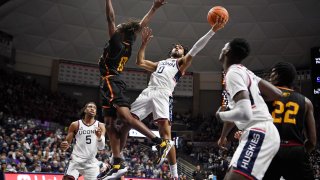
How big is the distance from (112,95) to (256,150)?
3105mm

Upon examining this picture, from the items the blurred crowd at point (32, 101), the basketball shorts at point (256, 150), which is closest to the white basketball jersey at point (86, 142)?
the basketball shorts at point (256, 150)

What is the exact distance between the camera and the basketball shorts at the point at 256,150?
380cm

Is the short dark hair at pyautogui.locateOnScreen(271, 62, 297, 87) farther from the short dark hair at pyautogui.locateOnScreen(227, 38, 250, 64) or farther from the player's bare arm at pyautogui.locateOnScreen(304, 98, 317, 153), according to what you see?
the short dark hair at pyautogui.locateOnScreen(227, 38, 250, 64)

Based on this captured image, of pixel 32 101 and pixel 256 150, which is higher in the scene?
pixel 32 101

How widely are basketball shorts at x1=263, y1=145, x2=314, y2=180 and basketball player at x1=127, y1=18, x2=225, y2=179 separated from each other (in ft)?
7.27

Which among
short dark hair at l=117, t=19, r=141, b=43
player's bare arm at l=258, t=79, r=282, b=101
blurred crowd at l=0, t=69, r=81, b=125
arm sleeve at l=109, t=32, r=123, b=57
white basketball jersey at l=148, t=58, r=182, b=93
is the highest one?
blurred crowd at l=0, t=69, r=81, b=125

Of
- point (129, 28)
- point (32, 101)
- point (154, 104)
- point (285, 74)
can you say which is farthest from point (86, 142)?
point (32, 101)

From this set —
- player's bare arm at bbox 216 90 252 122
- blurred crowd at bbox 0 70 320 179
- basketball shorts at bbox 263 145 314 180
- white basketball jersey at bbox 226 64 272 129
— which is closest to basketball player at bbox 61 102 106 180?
blurred crowd at bbox 0 70 320 179

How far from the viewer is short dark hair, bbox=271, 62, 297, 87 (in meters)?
5.04


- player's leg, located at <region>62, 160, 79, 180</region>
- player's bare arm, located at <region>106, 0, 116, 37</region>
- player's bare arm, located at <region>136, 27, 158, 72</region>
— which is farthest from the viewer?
player's leg, located at <region>62, 160, 79, 180</region>

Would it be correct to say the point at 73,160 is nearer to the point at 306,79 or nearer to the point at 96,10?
the point at 96,10

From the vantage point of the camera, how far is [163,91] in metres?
7.23

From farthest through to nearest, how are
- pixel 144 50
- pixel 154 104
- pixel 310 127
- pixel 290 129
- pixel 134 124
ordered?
1. pixel 144 50
2. pixel 154 104
3. pixel 134 124
4. pixel 310 127
5. pixel 290 129

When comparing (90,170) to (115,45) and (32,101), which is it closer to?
(115,45)
